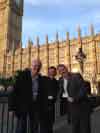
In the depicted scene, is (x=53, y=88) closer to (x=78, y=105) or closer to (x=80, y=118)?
(x=78, y=105)

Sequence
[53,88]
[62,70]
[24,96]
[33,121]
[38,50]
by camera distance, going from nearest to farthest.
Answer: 1. [24,96]
2. [33,121]
3. [53,88]
4. [62,70]
5. [38,50]

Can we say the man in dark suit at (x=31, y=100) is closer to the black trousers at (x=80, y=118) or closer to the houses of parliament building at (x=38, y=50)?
the black trousers at (x=80, y=118)

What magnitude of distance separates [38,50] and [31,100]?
151 ft

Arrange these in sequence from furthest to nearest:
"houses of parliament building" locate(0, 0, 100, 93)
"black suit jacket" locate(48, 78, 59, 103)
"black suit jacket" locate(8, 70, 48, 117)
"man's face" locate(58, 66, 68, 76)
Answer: "houses of parliament building" locate(0, 0, 100, 93) < "man's face" locate(58, 66, 68, 76) < "black suit jacket" locate(48, 78, 59, 103) < "black suit jacket" locate(8, 70, 48, 117)

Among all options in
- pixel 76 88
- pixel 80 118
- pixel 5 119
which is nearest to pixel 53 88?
pixel 76 88

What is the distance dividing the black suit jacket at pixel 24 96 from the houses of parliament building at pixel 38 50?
27.9 meters

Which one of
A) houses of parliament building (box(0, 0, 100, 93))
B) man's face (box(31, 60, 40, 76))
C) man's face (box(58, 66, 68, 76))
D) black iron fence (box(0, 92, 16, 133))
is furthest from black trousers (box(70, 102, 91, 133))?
houses of parliament building (box(0, 0, 100, 93))

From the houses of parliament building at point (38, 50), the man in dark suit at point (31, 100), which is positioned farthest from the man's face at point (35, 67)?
the houses of parliament building at point (38, 50)

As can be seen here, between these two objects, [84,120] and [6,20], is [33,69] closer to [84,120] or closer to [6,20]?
[84,120]

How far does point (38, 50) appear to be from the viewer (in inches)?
1984

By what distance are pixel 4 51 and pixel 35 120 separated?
5212 cm

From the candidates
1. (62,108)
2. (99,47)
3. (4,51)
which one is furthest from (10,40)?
(62,108)

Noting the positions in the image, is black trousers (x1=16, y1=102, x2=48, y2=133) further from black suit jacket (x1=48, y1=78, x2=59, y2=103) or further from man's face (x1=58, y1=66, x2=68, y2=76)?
man's face (x1=58, y1=66, x2=68, y2=76)

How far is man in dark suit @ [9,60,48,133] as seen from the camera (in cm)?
443
